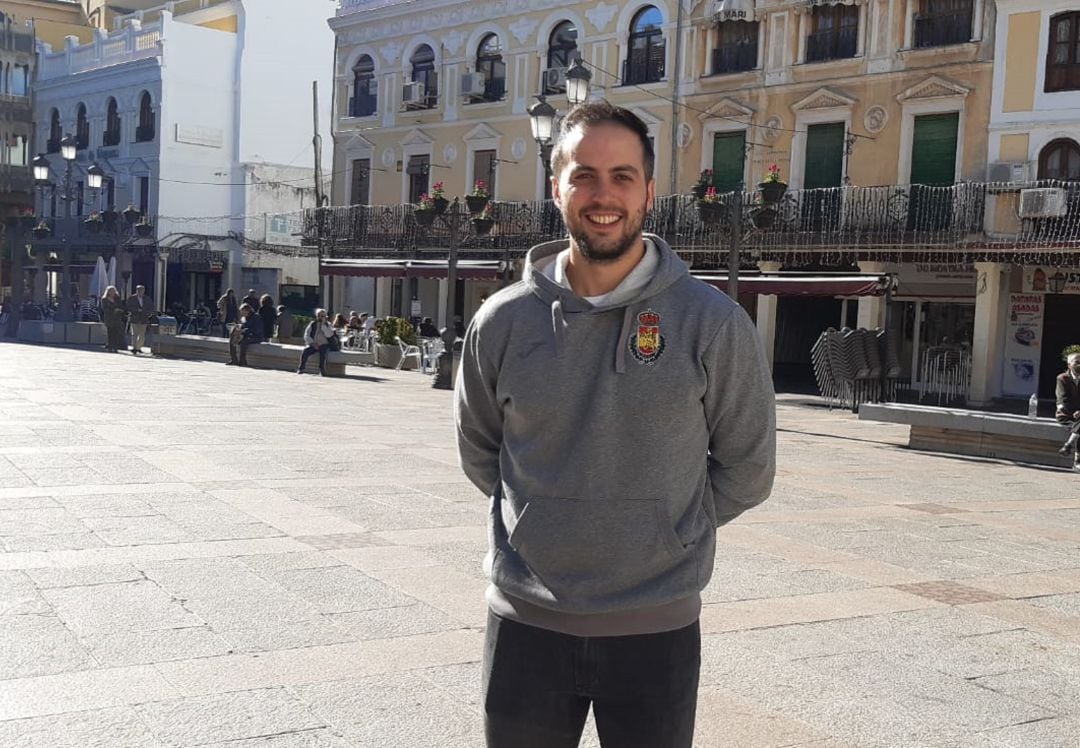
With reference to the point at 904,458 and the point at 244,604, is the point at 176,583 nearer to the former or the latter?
the point at 244,604

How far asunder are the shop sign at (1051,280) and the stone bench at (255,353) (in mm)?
13422

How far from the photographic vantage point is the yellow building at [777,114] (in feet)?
77.0

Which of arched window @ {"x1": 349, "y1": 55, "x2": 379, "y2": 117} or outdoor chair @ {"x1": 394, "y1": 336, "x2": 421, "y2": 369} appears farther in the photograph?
arched window @ {"x1": 349, "y1": 55, "x2": 379, "y2": 117}

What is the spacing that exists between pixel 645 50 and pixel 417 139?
8.20 metres

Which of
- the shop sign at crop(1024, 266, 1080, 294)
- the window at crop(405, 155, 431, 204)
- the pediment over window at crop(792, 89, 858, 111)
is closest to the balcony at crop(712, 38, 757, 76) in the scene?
the pediment over window at crop(792, 89, 858, 111)

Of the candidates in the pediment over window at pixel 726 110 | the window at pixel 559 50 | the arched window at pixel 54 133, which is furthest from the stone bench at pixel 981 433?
the arched window at pixel 54 133

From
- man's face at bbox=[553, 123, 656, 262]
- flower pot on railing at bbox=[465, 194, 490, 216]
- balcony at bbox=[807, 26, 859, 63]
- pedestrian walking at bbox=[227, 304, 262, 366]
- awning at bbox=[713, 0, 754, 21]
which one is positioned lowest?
pedestrian walking at bbox=[227, 304, 262, 366]

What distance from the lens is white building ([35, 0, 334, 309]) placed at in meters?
41.5

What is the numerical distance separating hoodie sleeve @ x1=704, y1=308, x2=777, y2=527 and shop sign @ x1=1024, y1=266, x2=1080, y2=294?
22.2 meters

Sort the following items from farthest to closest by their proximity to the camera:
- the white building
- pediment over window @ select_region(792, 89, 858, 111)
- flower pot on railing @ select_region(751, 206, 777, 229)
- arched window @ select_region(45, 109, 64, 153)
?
arched window @ select_region(45, 109, 64, 153) → the white building → pediment over window @ select_region(792, 89, 858, 111) → flower pot on railing @ select_region(751, 206, 777, 229)

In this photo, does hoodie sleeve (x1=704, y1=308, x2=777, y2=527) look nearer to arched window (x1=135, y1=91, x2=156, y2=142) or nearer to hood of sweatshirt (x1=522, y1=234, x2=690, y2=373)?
hood of sweatshirt (x1=522, y1=234, x2=690, y2=373)

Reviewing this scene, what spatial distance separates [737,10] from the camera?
25.9 metres

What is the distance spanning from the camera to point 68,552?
6391mm

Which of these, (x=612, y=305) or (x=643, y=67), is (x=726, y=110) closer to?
(x=643, y=67)
